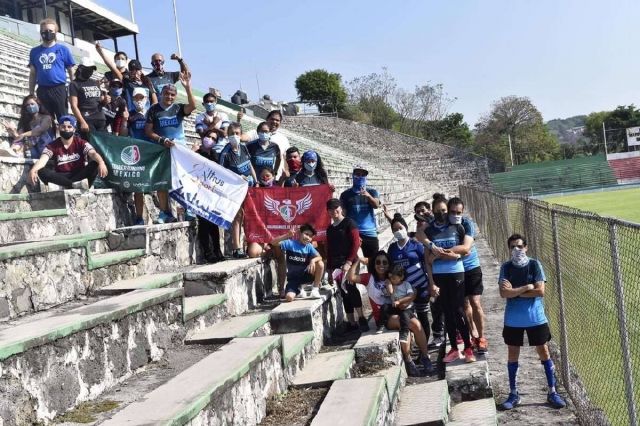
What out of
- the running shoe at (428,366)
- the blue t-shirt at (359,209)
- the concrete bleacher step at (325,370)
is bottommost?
the running shoe at (428,366)

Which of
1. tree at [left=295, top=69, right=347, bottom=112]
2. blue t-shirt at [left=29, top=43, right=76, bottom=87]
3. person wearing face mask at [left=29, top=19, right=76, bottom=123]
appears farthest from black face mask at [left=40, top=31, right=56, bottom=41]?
tree at [left=295, top=69, right=347, bottom=112]

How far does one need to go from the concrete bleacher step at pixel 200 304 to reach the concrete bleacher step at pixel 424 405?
163 centimetres

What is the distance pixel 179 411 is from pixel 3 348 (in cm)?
82

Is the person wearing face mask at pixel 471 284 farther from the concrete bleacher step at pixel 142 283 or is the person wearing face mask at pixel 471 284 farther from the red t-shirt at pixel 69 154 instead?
the red t-shirt at pixel 69 154

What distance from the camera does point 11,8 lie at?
29.7 m

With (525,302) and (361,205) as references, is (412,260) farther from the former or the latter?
(525,302)

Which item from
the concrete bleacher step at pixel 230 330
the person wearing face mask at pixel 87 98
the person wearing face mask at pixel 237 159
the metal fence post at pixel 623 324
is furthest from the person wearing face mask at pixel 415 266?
the person wearing face mask at pixel 87 98

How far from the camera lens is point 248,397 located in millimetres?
4105

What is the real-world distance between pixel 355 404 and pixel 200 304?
1.64m

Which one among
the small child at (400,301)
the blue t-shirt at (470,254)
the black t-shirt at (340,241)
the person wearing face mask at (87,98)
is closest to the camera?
the small child at (400,301)

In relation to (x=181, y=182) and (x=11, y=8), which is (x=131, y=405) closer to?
(x=181, y=182)

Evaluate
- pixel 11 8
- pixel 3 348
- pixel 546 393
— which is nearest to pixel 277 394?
pixel 3 348

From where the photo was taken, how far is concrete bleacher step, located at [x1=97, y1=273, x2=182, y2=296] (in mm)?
4984

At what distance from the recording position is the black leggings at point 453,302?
707cm
